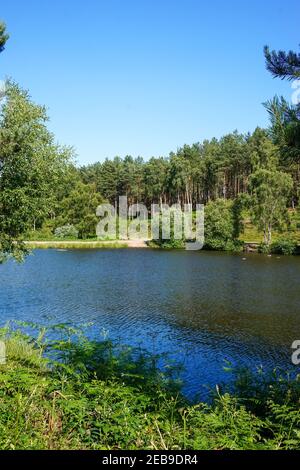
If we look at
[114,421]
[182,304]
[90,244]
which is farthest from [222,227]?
[114,421]

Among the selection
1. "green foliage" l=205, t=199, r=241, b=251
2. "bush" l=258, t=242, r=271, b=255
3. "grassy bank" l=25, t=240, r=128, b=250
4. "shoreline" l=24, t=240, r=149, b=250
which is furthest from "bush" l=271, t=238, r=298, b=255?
"grassy bank" l=25, t=240, r=128, b=250

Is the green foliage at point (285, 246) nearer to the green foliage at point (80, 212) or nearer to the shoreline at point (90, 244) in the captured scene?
the shoreline at point (90, 244)

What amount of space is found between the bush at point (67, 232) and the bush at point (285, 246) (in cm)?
4492

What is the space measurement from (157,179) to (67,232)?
3868 centimetres

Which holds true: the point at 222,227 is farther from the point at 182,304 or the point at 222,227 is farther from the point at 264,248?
the point at 182,304

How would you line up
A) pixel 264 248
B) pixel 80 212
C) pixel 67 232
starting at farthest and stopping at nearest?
pixel 80 212
pixel 67 232
pixel 264 248

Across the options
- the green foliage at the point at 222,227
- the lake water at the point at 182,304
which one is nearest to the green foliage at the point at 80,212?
the green foliage at the point at 222,227

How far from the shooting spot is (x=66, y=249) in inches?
3241

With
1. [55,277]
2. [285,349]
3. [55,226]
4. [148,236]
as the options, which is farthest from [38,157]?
[55,226]

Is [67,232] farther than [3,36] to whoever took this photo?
Yes

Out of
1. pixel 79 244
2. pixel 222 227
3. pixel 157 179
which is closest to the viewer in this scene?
pixel 222 227

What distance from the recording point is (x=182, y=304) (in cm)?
3459

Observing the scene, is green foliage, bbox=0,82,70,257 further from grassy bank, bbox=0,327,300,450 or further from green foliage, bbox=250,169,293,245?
green foliage, bbox=250,169,293,245
